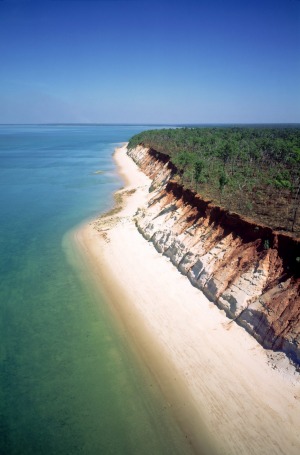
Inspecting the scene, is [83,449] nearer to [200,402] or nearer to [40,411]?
[40,411]

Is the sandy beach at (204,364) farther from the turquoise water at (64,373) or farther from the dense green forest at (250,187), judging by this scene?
the dense green forest at (250,187)

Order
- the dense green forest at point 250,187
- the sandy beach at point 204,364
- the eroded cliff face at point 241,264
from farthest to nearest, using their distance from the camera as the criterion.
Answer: the dense green forest at point 250,187 → the eroded cliff face at point 241,264 → the sandy beach at point 204,364

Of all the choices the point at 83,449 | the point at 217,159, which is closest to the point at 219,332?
the point at 83,449

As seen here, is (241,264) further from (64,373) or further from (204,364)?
(64,373)

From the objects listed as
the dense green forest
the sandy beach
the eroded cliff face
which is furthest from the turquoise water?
the dense green forest

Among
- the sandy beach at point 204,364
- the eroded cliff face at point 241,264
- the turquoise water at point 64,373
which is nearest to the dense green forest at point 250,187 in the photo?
the eroded cliff face at point 241,264

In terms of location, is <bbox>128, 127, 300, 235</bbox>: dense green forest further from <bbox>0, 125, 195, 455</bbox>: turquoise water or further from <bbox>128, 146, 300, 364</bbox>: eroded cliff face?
<bbox>0, 125, 195, 455</bbox>: turquoise water
